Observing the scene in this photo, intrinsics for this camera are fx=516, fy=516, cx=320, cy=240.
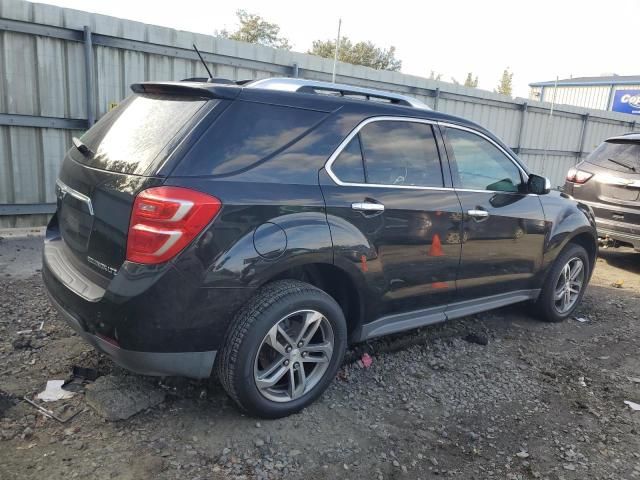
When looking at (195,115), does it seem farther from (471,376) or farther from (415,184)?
(471,376)

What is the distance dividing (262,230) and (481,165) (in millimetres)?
2159

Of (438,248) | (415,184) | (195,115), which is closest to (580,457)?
(438,248)

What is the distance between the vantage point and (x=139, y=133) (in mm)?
2844

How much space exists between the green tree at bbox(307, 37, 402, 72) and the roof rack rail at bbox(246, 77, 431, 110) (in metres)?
39.6

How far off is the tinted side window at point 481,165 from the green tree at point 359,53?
128ft

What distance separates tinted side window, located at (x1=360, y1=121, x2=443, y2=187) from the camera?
328 cm

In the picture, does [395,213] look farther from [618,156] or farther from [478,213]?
[618,156]

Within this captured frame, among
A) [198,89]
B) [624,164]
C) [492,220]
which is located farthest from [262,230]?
[624,164]

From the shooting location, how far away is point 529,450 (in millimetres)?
2902

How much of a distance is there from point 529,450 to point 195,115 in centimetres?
260

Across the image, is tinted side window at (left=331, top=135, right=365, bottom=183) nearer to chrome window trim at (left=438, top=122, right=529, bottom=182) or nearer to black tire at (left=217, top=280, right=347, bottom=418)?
black tire at (left=217, top=280, right=347, bottom=418)

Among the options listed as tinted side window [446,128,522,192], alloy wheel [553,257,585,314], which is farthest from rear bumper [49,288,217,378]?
alloy wheel [553,257,585,314]

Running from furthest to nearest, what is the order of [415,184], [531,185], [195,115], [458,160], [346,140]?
[531,185] < [458,160] < [415,184] < [346,140] < [195,115]

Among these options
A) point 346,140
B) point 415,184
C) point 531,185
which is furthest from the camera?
point 531,185
